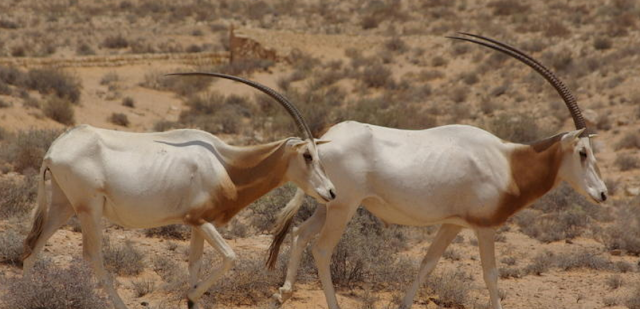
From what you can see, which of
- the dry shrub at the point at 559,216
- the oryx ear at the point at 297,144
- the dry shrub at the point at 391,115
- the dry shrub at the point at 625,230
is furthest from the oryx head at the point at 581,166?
the dry shrub at the point at 391,115

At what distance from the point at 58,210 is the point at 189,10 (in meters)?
34.6

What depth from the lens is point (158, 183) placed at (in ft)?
20.2

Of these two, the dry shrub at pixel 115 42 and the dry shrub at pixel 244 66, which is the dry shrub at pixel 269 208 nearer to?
the dry shrub at pixel 244 66

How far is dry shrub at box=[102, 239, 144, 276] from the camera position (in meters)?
7.93

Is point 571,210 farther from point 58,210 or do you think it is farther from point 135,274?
point 58,210

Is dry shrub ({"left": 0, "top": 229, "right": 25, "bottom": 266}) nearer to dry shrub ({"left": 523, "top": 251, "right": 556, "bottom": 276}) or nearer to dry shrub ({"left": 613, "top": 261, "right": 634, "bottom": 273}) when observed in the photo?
dry shrub ({"left": 523, "top": 251, "right": 556, "bottom": 276})

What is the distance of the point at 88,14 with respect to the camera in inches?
1523

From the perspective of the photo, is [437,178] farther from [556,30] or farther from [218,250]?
[556,30]

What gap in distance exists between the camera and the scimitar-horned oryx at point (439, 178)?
6.90 metres

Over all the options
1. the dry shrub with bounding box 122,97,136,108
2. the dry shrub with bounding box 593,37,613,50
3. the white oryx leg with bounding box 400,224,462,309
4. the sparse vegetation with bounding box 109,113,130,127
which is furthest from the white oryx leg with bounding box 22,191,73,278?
the dry shrub with bounding box 593,37,613,50

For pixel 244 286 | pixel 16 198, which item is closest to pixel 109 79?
pixel 16 198

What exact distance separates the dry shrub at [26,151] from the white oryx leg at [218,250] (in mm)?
7068

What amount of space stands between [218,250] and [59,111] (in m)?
13.2

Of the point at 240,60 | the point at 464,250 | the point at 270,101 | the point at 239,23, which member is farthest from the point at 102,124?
the point at 239,23
